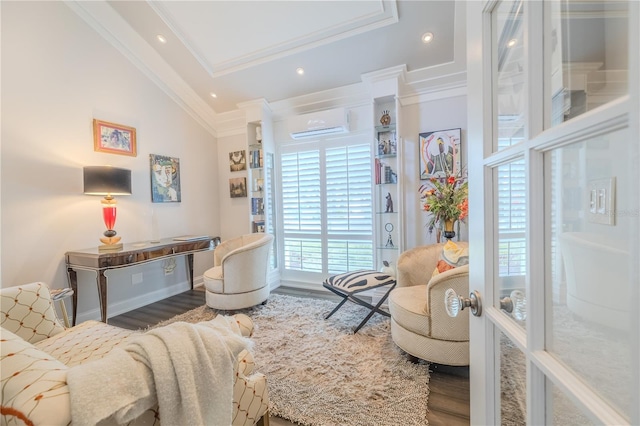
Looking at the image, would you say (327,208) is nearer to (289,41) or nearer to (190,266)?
(289,41)

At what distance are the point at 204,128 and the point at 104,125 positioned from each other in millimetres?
1400

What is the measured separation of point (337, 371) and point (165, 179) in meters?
3.19

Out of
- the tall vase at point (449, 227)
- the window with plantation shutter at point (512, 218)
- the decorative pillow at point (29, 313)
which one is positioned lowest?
the decorative pillow at point (29, 313)

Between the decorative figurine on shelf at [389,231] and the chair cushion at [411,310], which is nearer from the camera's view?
the chair cushion at [411,310]

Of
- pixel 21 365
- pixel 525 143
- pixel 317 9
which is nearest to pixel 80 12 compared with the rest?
pixel 317 9

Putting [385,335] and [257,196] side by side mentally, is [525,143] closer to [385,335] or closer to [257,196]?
[385,335]

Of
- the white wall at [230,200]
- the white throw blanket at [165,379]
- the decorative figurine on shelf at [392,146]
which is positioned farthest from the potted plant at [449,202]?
the white wall at [230,200]

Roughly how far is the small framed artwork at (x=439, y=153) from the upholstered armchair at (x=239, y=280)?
2.07 metres

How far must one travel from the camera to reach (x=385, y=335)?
2398 mm

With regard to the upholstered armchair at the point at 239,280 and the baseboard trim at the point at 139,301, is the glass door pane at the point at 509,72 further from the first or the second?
the baseboard trim at the point at 139,301

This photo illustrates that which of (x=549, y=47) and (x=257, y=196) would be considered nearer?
(x=549, y=47)

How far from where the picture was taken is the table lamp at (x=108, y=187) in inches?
102

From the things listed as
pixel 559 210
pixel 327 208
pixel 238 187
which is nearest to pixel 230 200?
→ pixel 238 187

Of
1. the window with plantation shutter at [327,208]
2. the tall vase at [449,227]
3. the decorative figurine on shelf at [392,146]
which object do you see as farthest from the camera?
the window with plantation shutter at [327,208]
